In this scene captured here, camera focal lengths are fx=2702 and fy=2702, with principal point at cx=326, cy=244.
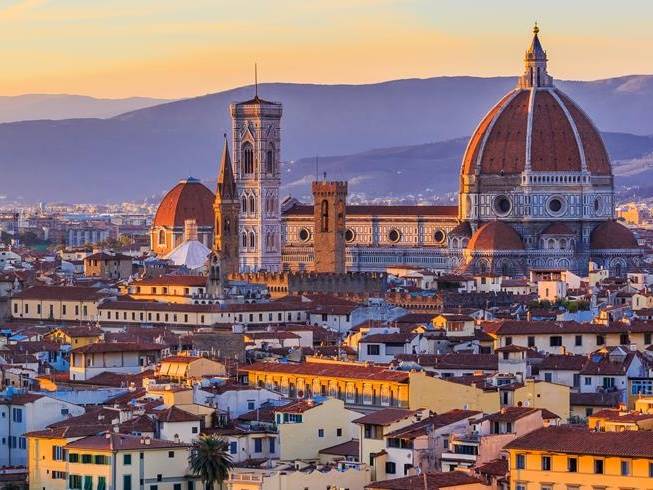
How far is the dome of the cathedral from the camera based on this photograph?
145625mm

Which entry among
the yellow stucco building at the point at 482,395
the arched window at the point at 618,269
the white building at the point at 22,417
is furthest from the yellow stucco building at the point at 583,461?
the arched window at the point at 618,269

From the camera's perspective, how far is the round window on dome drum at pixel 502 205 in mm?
146625

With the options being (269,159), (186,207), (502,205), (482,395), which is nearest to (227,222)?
(502,205)

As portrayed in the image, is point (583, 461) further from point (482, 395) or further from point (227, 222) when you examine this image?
point (227, 222)

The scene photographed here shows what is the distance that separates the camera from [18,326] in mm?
96125

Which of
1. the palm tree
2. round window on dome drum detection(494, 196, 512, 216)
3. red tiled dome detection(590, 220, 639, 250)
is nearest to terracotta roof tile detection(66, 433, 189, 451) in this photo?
the palm tree

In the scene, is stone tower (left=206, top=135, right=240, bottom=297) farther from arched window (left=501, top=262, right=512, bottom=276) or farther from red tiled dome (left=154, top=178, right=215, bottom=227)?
red tiled dome (left=154, top=178, right=215, bottom=227)

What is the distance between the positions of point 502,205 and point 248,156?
1601cm

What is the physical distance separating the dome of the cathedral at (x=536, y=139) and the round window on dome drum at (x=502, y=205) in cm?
140

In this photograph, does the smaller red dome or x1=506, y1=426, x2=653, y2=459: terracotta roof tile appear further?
the smaller red dome

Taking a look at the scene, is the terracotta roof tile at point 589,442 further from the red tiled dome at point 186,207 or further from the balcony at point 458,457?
the red tiled dome at point 186,207

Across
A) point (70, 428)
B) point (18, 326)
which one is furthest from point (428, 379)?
point (18, 326)

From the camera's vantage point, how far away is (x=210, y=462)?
47.4m

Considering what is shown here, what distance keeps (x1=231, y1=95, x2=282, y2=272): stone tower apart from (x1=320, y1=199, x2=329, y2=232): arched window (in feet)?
31.7
